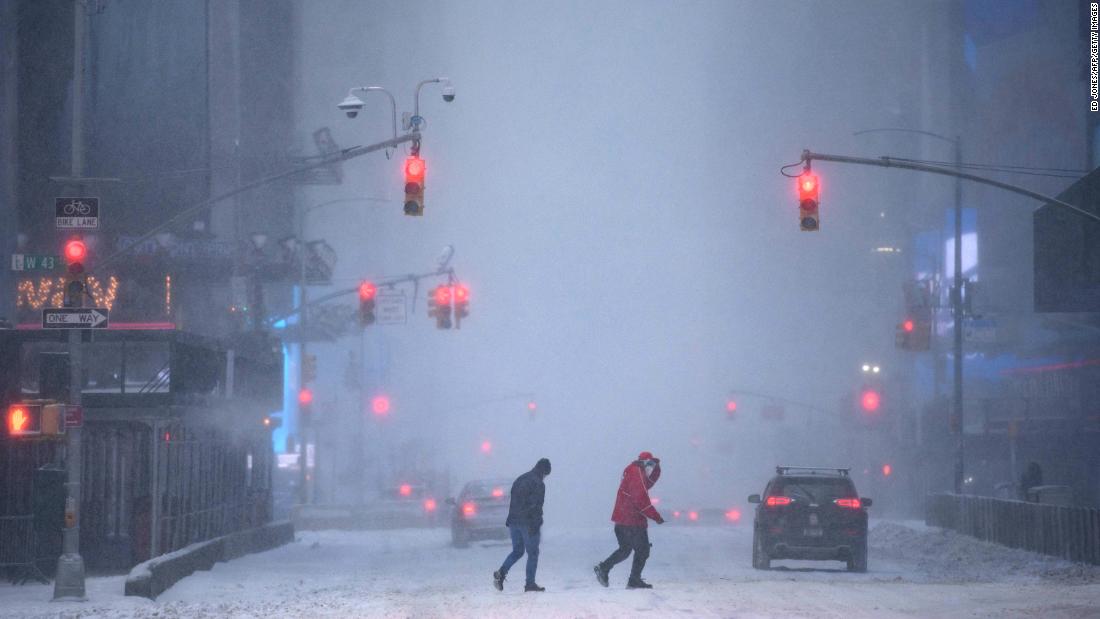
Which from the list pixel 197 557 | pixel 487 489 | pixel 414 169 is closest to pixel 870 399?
pixel 487 489

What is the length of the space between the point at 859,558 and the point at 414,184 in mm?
9817

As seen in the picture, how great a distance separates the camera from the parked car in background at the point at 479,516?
32562mm

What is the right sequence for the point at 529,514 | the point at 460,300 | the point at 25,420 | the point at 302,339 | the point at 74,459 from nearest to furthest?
the point at 529,514 → the point at 25,420 → the point at 74,459 → the point at 460,300 → the point at 302,339

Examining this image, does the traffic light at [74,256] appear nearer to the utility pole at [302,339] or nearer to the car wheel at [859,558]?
the car wheel at [859,558]

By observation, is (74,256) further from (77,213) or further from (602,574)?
(602,574)

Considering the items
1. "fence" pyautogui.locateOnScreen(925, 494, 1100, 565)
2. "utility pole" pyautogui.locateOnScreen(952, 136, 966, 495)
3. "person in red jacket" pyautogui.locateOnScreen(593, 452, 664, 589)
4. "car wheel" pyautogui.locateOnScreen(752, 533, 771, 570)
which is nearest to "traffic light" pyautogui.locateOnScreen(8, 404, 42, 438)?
"person in red jacket" pyautogui.locateOnScreen(593, 452, 664, 589)

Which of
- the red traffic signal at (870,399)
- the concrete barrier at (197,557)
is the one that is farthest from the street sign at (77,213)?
the red traffic signal at (870,399)

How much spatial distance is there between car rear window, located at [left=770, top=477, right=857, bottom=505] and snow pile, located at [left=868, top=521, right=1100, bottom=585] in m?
1.99

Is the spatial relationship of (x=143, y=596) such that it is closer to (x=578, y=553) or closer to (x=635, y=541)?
(x=635, y=541)

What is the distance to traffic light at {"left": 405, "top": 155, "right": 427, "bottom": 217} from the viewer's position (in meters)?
23.1

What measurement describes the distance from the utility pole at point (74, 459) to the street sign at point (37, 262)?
246 centimetres

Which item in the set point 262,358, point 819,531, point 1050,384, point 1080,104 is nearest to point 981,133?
point 1080,104

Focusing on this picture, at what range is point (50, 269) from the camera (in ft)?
75.7

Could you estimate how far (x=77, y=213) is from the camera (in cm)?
2056
